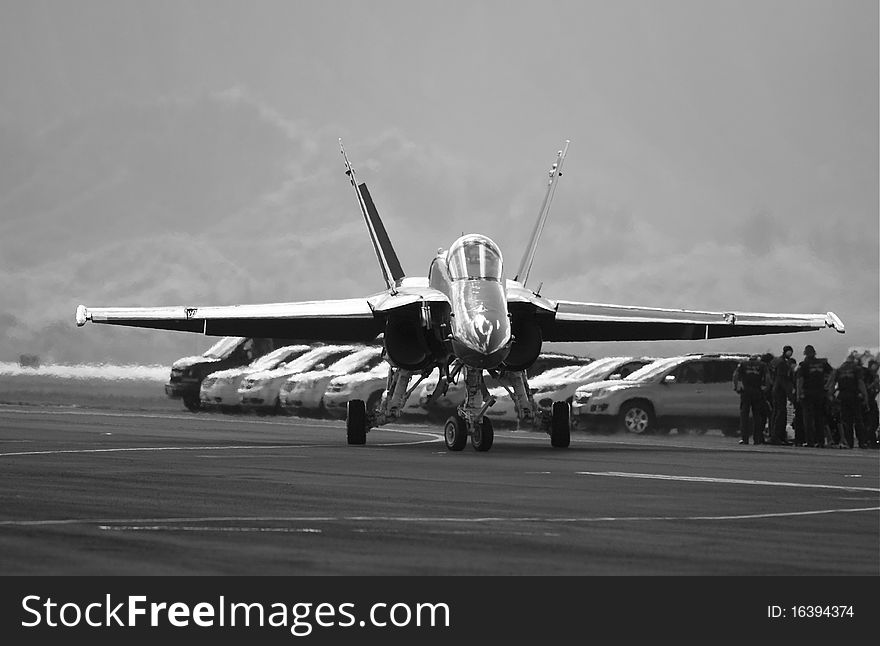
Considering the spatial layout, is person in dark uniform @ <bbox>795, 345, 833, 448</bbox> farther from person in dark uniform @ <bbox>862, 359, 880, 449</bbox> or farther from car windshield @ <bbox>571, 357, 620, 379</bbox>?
car windshield @ <bbox>571, 357, 620, 379</bbox>

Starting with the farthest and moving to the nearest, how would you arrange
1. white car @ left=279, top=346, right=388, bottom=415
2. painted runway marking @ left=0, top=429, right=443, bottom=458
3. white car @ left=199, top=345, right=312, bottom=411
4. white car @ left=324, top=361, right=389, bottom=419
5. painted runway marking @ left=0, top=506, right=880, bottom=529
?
white car @ left=199, top=345, right=312, bottom=411 → white car @ left=279, top=346, right=388, bottom=415 → white car @ left=324, top=361, right=389, bottom=419 → painted runway marking @ left=0, top=429, right=443, bottom=458 → painted runway marking @ left=0, top=506, right=880, bottom=529

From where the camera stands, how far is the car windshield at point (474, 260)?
23922mm

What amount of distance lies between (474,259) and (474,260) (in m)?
0.01

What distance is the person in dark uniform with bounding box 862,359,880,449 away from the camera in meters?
29.1

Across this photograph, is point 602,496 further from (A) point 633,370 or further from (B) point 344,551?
(A) point 633,370

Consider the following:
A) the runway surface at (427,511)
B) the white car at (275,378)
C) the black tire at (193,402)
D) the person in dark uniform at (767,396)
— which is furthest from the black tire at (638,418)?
the black tire at (193,402)

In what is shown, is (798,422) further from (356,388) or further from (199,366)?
(199,366)

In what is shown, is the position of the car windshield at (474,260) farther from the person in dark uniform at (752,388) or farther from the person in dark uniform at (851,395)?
the person in dark uniform at (752,388)

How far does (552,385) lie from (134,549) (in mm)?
25310

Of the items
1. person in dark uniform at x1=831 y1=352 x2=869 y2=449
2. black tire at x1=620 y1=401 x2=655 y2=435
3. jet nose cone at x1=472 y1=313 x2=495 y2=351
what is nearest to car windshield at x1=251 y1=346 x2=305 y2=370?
black tire at x1=620 y1=401 x2=655 y2=435

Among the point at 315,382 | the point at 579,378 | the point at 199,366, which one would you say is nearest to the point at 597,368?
the point at 579,378

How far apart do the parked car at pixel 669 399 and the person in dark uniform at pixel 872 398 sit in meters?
3.67

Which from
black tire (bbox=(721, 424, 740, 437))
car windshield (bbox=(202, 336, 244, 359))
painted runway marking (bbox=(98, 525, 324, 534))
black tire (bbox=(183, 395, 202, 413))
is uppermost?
car windshield (bbox=(202, 336, 244, 359))

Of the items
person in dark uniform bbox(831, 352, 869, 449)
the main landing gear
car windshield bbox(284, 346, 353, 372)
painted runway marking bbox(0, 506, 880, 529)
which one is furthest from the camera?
car windshield bbox(284, 346, 353, 372)
